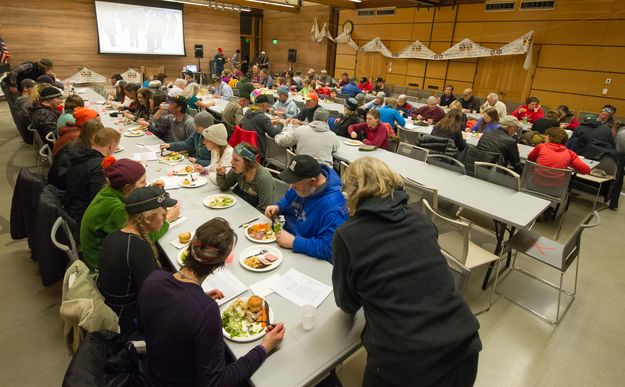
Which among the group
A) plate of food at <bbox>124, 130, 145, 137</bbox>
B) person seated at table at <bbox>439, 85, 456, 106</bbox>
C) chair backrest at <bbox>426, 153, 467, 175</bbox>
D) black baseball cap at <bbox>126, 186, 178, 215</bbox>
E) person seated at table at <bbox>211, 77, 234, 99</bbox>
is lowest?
plate of food at <bbox>124, 130, 145, 137</bbox>

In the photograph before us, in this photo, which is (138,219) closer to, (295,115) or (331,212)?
(331,212)

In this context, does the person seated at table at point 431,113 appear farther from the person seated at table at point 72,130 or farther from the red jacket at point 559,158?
the person seated at table at point 72,130

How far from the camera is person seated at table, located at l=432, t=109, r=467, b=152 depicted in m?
5.00

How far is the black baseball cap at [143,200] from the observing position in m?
1.83

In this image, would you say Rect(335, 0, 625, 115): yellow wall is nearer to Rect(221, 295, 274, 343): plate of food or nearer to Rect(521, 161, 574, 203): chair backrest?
Rect(521, 161, 574, 203): chair backrest

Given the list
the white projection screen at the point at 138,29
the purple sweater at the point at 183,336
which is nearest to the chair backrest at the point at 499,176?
the purple sweater at the point at 183,336

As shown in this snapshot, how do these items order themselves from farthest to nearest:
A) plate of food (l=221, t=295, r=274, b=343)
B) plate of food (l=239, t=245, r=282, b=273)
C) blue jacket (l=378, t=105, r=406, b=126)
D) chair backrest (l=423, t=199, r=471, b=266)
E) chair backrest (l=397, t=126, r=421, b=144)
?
blue jacket (l=378, t=105, r=406, b=126) < chair backrest (l=397, t=126, r=421, b=144) < chair backrest (l=423, t=199, r=471, b=266) < plate of food (l=239, t=245, r=282, b=273) < plate of food (l=221, t=295, r=274, b=343)

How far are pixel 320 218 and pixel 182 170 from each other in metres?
1.99

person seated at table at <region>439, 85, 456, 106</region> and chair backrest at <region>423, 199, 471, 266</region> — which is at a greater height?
Answer: person seated at table at <region>439, 85, 456, 106</region>

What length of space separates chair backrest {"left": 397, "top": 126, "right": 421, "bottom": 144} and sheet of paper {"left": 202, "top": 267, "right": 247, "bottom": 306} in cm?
464

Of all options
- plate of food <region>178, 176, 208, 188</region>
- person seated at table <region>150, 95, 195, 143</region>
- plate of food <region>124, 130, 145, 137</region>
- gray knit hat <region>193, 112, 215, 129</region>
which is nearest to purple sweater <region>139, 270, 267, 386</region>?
plate of food <region>178, 176, 208, 188</region>

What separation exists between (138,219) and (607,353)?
3.69m

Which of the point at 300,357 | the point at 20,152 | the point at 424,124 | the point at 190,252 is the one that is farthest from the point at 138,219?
the point at 20,152

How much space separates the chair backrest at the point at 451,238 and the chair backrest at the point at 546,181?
1.80 m
